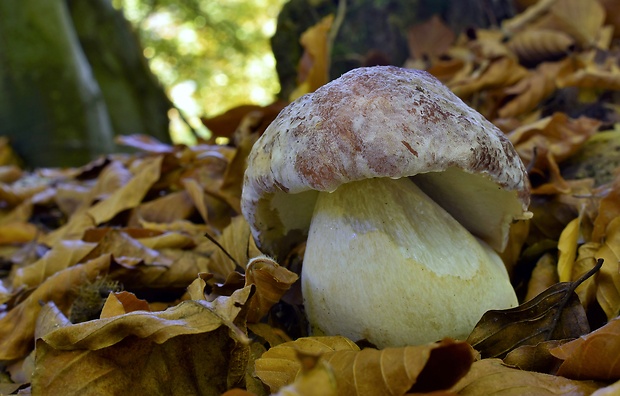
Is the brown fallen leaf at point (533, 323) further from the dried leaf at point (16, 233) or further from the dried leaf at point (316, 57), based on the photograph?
the dried leaf at point (16, 233)

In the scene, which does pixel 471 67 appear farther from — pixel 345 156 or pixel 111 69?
pixel 111 69

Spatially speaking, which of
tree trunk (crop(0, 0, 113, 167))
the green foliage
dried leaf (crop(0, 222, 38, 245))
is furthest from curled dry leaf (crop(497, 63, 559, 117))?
the green foliage

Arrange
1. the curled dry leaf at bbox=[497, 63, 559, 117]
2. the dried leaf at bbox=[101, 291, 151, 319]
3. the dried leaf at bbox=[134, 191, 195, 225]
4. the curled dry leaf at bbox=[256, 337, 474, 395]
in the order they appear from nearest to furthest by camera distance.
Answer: the curled dry leaf at bbox=[256, 337, 474, 395]
the dried leaf at bbox=[101, 291, 151, 319]
the dried leaf at bbox=[134, 191, 195, 225]
the curled dry leaf at bbox=[497, 63, 559, 117]

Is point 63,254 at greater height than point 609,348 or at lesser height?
greater

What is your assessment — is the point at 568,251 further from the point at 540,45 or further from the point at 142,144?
the point at 142,144

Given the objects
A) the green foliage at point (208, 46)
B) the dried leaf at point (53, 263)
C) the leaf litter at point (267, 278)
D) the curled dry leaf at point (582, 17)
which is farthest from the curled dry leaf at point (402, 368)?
the green foliage at point (208, 46)

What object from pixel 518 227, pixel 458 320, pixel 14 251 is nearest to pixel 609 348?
pixel 458 320

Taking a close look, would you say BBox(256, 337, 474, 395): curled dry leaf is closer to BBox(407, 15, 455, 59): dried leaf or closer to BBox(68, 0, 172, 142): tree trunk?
BBox(407, 15, 455, 59): dried leaf
